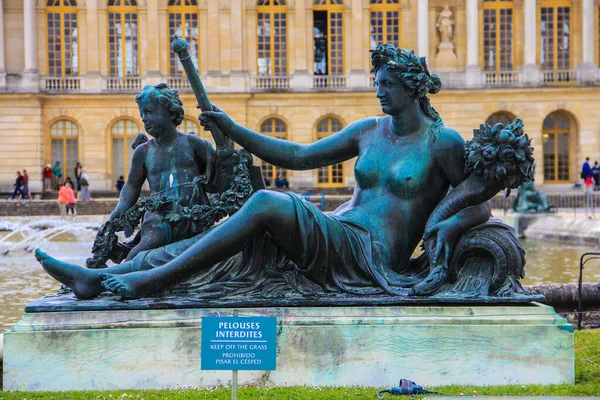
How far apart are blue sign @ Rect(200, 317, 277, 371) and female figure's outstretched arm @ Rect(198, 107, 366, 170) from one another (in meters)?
1.92

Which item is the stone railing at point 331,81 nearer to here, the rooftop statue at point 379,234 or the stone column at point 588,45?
the stone column at point 588,45

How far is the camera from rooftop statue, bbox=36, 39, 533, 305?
18.3ft

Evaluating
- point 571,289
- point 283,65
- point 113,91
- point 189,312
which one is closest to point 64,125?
point 113,91

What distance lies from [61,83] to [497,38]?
68.2 feet

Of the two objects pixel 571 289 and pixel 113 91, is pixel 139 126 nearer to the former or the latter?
pixel 113 91

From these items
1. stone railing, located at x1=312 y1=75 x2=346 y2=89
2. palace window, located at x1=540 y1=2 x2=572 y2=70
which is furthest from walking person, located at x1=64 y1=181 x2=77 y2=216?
palace window, located at x1=540 y1=2 x2=572 y2=70

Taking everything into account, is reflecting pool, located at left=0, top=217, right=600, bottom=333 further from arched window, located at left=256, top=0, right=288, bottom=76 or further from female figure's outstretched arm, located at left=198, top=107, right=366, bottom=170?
arched window, located at left=256, top=0, right=288, bottom=76

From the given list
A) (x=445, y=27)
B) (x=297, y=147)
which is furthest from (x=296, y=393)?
(x=445, y=27)

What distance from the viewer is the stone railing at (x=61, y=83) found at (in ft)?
145

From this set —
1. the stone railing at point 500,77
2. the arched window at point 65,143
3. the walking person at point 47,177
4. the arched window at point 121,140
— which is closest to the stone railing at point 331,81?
the stone railing at point 500,77

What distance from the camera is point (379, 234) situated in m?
5.85

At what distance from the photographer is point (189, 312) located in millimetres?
5434

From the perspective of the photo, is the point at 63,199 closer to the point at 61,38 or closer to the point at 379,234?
the point at 61,38

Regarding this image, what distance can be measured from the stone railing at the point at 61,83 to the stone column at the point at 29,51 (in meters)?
0.57
